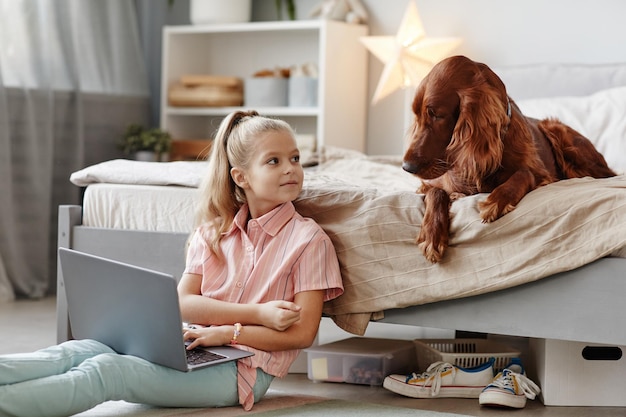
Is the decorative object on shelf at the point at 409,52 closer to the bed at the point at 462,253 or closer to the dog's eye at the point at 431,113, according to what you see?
the bed at the point at 462,253

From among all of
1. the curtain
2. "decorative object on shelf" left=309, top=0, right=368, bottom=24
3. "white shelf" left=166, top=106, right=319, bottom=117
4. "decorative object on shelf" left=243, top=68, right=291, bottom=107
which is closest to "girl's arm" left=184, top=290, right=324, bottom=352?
the curtain

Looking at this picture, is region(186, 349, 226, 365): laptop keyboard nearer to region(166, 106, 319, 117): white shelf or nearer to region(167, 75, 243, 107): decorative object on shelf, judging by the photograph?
region(166, 106, 319, 117): white shelf

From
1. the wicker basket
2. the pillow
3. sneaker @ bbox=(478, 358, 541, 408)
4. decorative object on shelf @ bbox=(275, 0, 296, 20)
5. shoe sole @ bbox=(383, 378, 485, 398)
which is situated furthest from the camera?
decorative object on shelf @ bbox=(275, 0, 296, 20)

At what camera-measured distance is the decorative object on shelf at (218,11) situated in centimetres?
391

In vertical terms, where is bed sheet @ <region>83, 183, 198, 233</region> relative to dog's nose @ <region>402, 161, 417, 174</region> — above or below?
below

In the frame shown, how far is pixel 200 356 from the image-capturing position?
1764 mm

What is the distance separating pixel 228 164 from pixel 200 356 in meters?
0.47

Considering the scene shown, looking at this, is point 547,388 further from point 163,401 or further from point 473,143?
point 163,401

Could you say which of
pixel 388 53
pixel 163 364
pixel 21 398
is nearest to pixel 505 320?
pixel 163 364

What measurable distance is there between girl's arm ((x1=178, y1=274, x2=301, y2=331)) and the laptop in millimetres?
71

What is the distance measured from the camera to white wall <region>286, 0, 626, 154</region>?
3.45m

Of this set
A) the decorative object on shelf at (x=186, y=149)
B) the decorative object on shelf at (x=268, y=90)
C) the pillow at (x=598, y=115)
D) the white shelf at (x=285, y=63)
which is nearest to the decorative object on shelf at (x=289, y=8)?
the white shelf at (x=285, y=63)

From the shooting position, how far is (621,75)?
3.20m

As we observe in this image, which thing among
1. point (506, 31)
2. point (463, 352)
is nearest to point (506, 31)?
point (506, 31)
